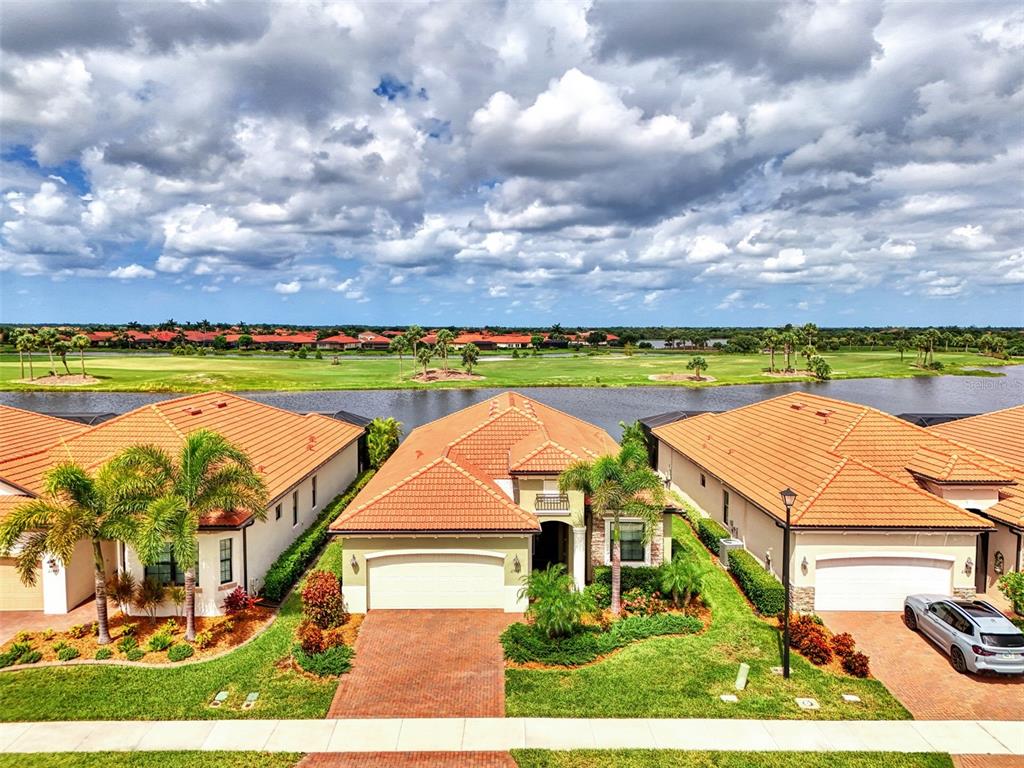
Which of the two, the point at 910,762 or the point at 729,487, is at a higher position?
the point at 729,487

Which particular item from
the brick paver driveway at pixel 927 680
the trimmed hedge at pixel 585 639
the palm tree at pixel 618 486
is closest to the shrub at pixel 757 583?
the brick paver driveway at pixel 927 680

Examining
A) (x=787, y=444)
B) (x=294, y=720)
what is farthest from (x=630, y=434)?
(x=294, y=720)

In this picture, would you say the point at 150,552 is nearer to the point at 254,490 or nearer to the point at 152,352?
the point at 254,490

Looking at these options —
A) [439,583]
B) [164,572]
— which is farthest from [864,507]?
[164,572]

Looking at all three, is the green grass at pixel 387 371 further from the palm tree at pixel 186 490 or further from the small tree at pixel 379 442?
the palm tree at pixel 186 490

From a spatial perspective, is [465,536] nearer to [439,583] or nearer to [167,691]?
[439,583]

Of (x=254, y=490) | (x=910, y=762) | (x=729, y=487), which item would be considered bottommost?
(x=910, y=762)
